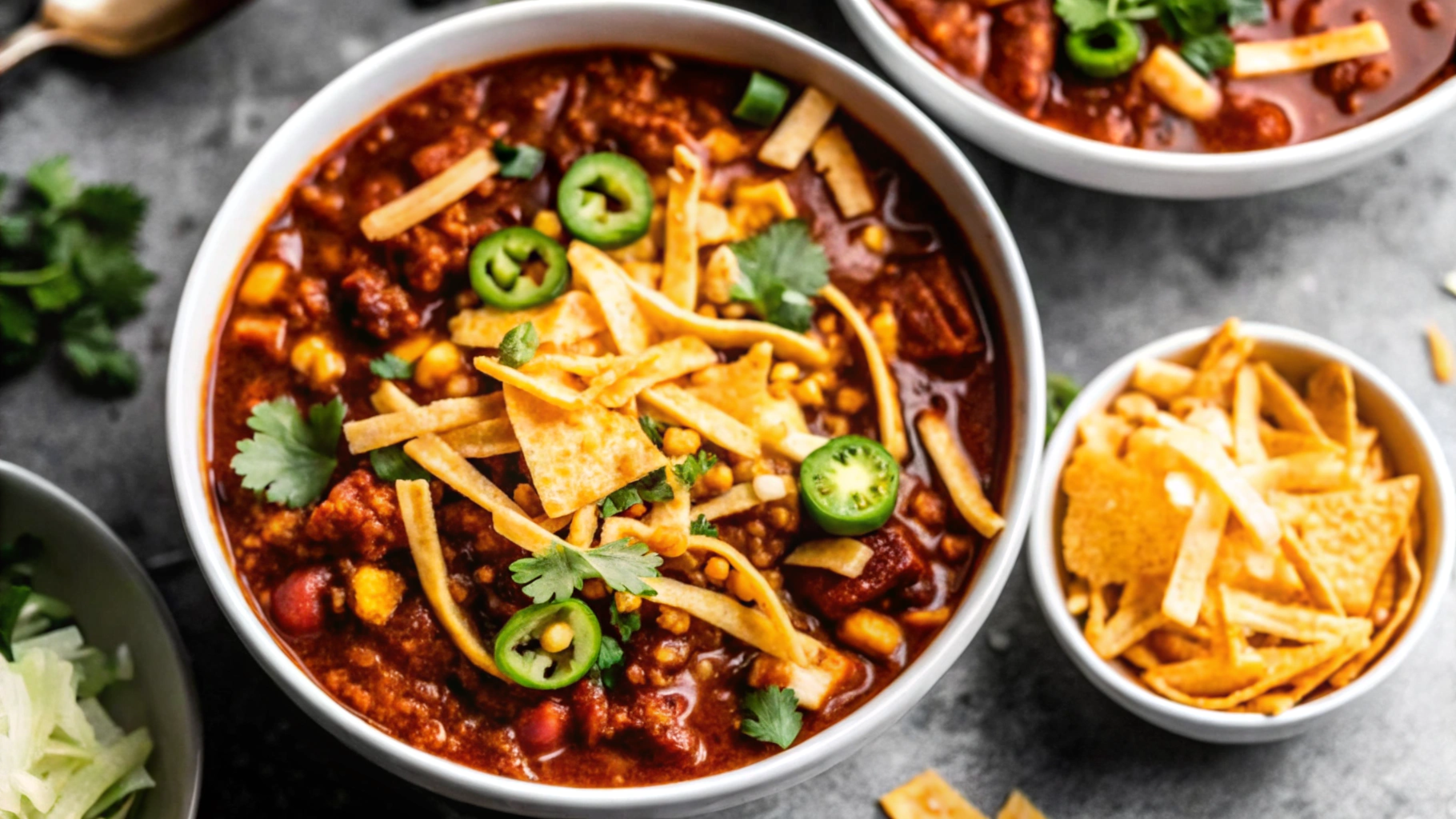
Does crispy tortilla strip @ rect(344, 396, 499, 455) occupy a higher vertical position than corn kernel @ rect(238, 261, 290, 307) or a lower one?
lower

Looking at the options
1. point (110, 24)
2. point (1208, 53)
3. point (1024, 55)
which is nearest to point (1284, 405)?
point (1208, 53)

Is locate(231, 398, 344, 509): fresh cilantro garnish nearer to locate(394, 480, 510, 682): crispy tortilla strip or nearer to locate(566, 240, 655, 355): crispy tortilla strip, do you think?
locate(394, 480, 510, 682): crispy tortilla strip

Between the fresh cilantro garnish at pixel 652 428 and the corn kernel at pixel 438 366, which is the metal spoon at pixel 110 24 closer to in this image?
the corn kernel at pixel 438 366

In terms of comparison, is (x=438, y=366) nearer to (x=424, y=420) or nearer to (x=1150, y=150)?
A: (x=424, y=420)

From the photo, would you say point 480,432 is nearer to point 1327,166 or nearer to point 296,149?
point 296,149

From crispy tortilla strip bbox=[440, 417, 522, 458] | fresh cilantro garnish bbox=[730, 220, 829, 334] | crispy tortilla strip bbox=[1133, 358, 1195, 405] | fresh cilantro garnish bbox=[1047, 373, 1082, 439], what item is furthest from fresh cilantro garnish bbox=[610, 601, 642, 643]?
crispy tortilla strip bbox=[1133, 358, 1195, 405]

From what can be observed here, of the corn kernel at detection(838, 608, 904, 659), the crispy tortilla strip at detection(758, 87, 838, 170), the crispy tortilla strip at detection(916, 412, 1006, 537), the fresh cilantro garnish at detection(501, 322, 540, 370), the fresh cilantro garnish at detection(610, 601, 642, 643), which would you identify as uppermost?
the crispy tortilla strip at detection(758, 87, 838, 170)

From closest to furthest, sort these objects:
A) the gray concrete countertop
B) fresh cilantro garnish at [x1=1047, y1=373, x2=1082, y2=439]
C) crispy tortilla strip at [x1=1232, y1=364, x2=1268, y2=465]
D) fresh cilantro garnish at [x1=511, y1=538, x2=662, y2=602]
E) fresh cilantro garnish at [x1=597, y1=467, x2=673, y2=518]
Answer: fresh cilantro garnish at [x1=511, y1=538, x2=662, y2=602] < fresh cilantro garnish at [x1=597, y1=467, x2=673, y2=518] < crispy tortilla strip at [x1=1232, y1=364, x2=1268, y2=465] < the gray concrete countertop < fresh cilantro garnish at [x1=1047, y1=373, x2=1082, y2=439]

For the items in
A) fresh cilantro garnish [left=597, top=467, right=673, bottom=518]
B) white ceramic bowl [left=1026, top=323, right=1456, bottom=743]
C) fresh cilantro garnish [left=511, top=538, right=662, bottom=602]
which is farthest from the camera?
white ceramic bowl [left=1026, top=323, right=1456, bottom=743]
